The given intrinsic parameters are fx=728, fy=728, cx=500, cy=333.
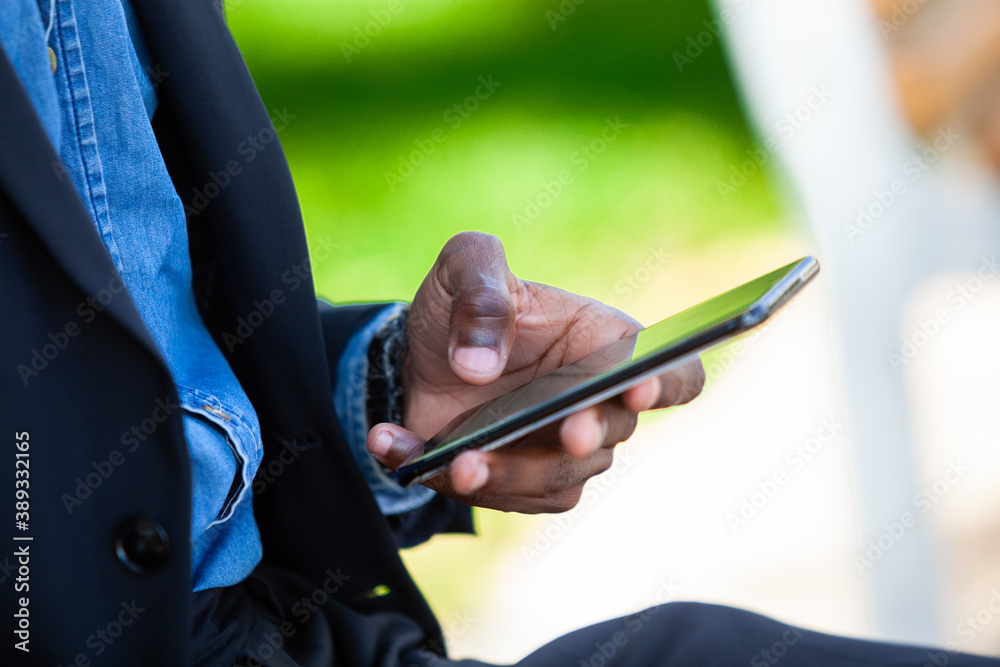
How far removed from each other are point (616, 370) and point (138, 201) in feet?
1.92

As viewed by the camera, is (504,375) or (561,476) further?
(504,375)

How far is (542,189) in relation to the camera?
13.6 ft

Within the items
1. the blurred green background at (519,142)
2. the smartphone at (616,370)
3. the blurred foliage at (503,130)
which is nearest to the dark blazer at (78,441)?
the smartphone at (616,370)

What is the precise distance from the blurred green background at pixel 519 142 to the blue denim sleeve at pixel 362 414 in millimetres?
1696

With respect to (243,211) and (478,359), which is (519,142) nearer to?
(243,211)

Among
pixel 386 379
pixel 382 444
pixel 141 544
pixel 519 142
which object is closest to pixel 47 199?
pixel 141 544

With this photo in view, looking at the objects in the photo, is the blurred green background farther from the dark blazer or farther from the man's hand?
the dark blazer

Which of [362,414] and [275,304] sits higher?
[275,304]

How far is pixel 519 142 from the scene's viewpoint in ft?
14.5

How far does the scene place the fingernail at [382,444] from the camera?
0.94m

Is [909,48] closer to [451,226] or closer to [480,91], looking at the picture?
[451,226]

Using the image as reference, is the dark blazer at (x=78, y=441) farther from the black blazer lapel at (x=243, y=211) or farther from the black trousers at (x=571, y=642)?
the black trousers at (x=571, y=642)

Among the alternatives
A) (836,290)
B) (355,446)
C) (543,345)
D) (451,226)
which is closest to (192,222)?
(355,446)

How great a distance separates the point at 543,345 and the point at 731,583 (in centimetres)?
181
